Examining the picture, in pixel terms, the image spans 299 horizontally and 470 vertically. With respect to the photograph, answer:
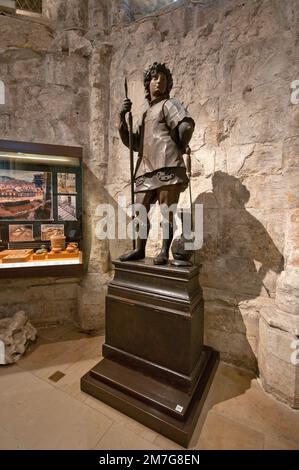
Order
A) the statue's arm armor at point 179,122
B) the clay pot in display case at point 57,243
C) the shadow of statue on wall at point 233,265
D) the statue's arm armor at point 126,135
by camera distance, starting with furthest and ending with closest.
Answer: the clay pot in display case at point 57,243, the shadow of statue on wall at point 233,265, the statue's arm armor at point 126,135, the statue's arm armor at point 179,122

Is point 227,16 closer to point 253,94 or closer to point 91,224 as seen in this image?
point 253,94

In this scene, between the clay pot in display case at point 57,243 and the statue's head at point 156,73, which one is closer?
the statue's head at point 156,73

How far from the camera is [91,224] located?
3.03m

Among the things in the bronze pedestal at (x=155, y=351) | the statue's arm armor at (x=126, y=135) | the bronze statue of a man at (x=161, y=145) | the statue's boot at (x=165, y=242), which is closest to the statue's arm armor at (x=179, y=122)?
the bronze statue of a man at (x=161, y=145)

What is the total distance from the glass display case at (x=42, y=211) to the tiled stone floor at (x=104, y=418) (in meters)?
1.13

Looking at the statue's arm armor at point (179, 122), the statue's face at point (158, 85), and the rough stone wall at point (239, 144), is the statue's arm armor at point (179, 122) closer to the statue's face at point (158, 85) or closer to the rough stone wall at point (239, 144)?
the statue's face at point (158, 85)

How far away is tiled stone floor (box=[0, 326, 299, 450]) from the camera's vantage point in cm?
147

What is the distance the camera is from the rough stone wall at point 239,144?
6.85ft

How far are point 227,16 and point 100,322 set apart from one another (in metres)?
3.82

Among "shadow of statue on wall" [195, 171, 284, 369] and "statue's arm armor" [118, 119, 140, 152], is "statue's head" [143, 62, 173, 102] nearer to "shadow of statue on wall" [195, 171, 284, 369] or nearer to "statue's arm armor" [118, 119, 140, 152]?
"statue's arm armor" [118, 119, 140, 152]

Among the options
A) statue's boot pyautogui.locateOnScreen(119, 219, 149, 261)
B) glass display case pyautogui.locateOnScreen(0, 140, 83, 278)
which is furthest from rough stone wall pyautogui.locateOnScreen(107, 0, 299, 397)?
glass display case pyautogui.locateOnScreen(0, 140, 83, 278)

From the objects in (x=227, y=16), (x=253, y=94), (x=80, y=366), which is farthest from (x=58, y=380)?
(x=227, y=16)

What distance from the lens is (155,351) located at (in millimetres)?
1836

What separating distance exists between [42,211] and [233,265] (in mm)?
2410
